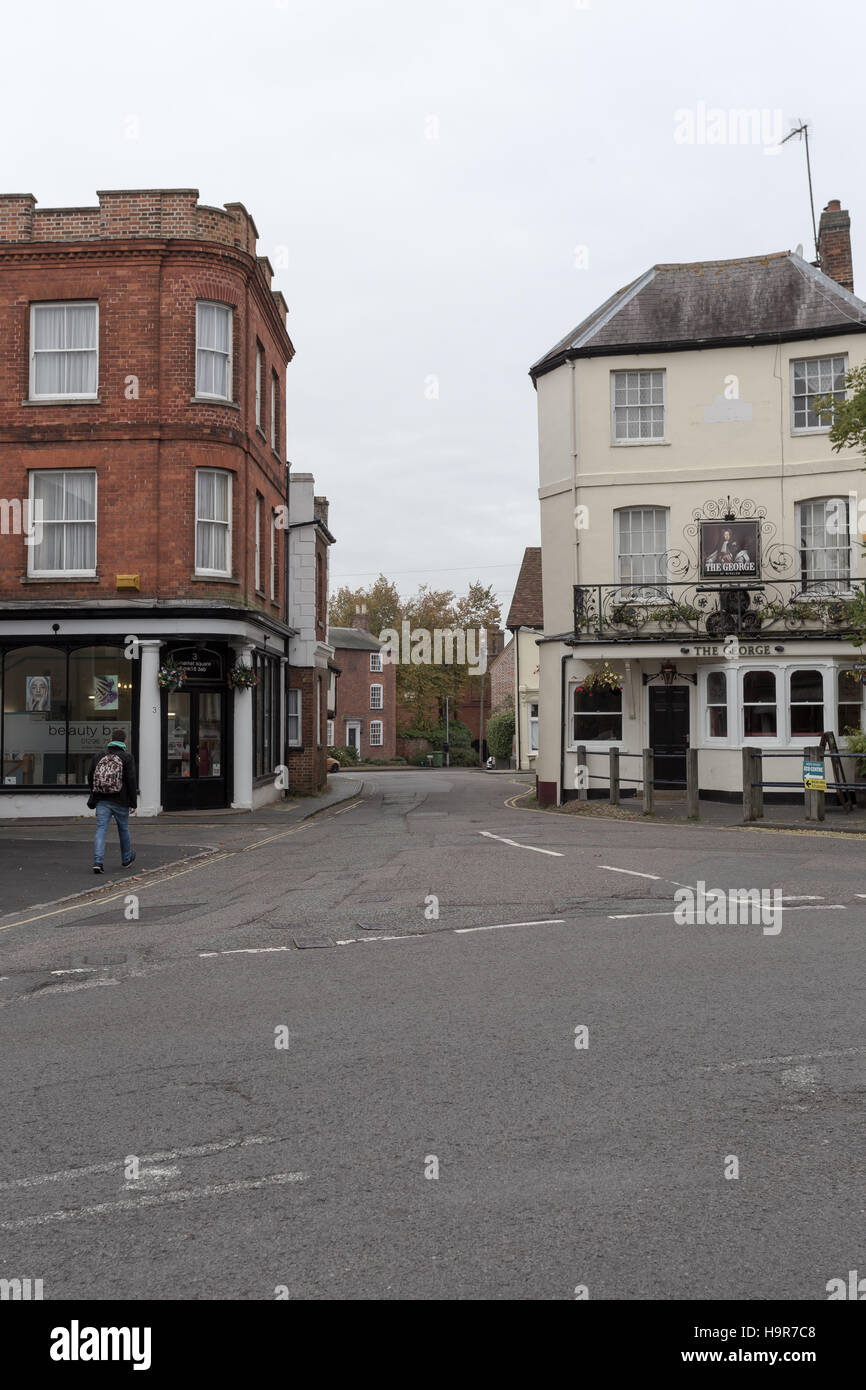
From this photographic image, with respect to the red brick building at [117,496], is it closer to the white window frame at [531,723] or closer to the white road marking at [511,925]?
the white road marking at [511,925]

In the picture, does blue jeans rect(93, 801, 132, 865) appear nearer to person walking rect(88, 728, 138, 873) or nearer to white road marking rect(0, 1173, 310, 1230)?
person walking rect(88, 728, 138, 873)

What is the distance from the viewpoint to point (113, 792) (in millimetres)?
14508

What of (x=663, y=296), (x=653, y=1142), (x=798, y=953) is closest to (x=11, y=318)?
(x=663, y=296)

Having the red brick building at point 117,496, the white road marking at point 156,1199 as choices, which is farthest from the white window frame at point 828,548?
the white road marking at point 156,1199

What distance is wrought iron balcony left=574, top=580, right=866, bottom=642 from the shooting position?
2398 centimetres

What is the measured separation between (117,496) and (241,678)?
175 inches

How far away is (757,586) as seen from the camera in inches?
953

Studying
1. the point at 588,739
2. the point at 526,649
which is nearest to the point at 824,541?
the point at 588,739

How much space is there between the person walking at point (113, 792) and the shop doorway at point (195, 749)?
8148 millimetres

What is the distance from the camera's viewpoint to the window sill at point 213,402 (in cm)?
2317

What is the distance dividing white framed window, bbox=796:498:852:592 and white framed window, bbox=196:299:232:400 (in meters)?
12.7

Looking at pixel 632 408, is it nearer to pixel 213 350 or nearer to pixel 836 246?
pixel 836 246
